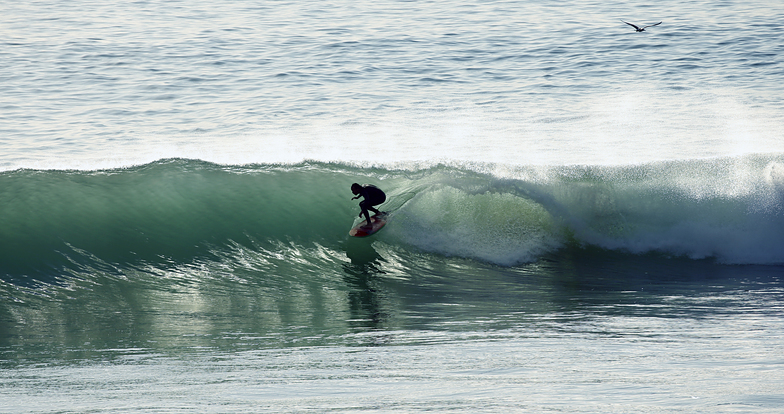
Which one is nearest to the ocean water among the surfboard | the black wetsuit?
the surfboard

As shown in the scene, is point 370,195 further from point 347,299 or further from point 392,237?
point 347,299

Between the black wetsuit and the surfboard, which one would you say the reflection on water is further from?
the black wetsuit

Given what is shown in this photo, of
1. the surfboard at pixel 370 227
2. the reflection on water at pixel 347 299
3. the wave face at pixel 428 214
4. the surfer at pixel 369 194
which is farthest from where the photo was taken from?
the surfboard at pixel 370 227

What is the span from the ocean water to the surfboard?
0.19 metres

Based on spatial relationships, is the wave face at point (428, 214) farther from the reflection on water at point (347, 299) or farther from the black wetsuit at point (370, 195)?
the black wetsuit at point (370, 195)

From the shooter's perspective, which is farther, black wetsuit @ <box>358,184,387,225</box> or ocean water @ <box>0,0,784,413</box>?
black wetsuit @ <box>358,184,387,225</box>

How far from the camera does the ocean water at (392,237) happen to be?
14.1ft

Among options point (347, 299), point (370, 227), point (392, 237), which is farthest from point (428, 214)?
point (347, 299)

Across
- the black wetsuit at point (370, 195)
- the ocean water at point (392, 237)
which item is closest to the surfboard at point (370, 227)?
the ocean water at point (392, 237)

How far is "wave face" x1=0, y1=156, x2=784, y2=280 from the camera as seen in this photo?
27.7 ft

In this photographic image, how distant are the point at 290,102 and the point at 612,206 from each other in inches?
438

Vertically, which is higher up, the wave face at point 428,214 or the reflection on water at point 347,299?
the wave face at point 428,214

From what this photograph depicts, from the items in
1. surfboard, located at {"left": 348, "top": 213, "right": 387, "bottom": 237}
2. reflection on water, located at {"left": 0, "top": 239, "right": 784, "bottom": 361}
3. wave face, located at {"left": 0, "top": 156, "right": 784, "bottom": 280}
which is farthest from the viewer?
surfboard, located at {"left": 348, "top": 213, "right": 387, "bottom": 237}

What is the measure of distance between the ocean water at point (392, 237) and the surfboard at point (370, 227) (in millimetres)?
189
